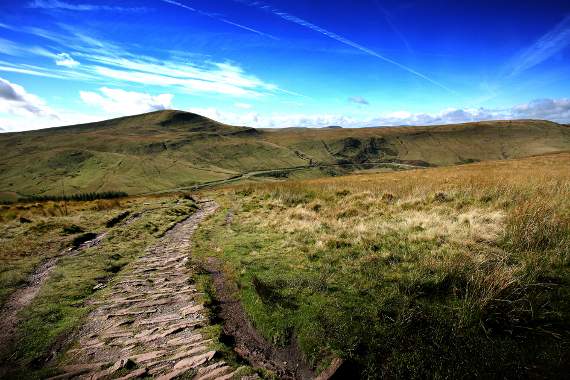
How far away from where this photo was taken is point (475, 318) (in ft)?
21.8

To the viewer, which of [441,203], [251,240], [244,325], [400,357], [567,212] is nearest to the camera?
[400,357]

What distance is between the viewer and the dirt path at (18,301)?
22.8 feet

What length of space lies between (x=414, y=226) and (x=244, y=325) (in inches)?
317

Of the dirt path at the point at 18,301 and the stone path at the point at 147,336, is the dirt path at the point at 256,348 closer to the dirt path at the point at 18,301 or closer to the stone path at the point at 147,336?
the stone path at the point at 147,336

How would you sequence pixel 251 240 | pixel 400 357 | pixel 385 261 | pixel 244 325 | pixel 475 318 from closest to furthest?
pixel 400 357, pixel 475 318, pixel 244 325, pixel 385 261, pixel 251 240

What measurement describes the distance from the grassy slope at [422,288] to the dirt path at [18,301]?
507cm

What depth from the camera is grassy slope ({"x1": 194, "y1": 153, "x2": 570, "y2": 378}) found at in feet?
19.3

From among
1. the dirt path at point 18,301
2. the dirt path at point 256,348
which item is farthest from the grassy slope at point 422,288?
the dirt path at point 18,301

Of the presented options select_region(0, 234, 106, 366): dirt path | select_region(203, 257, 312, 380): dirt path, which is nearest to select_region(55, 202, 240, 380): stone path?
select_region(203, 257, 312, 380): dirt path

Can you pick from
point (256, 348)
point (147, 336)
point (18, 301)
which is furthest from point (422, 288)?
point (18, 301)

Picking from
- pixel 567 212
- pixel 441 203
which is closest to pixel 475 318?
pixel 567 212

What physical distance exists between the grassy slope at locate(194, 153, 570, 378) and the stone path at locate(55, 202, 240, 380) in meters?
1.48

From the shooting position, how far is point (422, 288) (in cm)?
796

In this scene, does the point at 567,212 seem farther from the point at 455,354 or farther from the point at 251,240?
the point at 251,240
